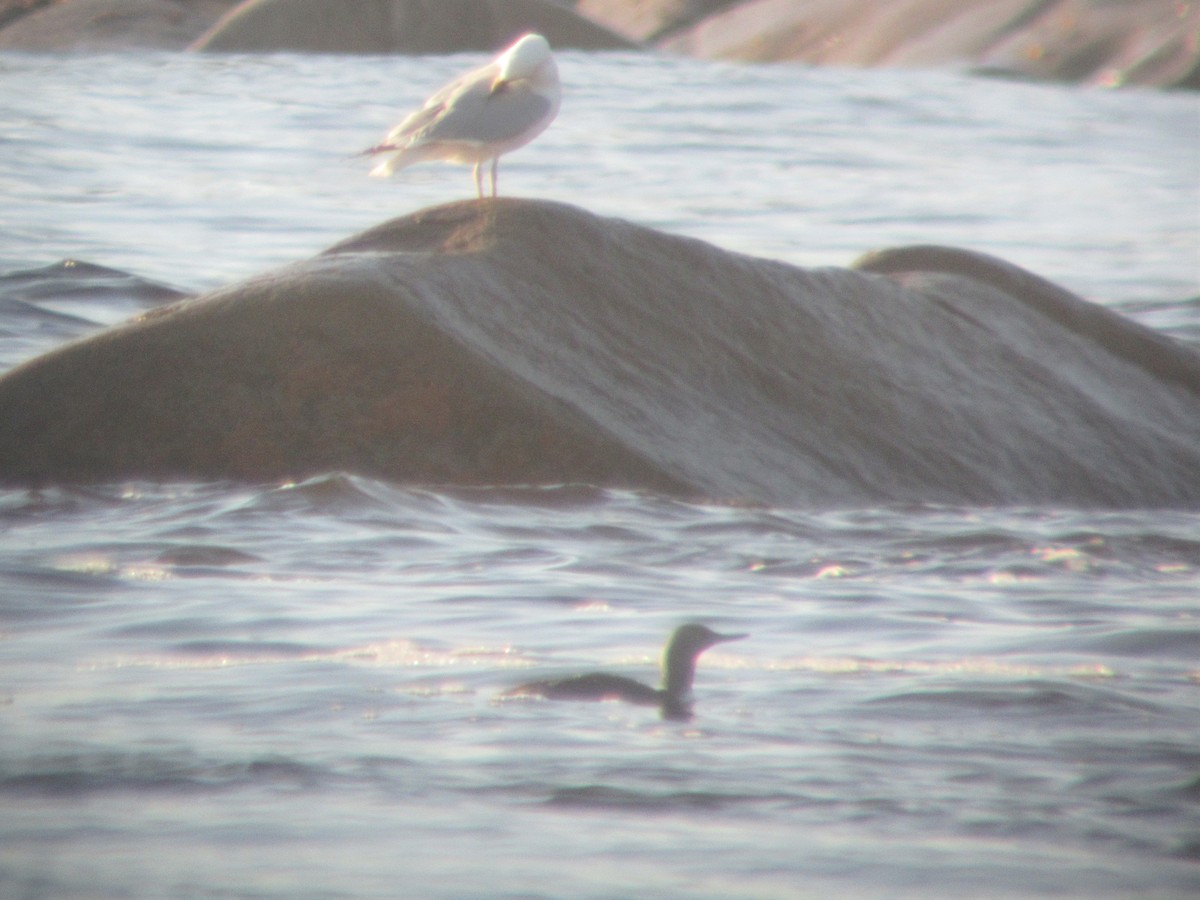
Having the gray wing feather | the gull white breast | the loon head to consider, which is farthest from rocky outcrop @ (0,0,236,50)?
the loon head

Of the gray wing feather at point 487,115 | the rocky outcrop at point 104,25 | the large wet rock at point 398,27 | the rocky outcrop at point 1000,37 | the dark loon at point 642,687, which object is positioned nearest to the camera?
the dark loon at point 642,687

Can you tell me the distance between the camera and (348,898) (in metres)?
3.38

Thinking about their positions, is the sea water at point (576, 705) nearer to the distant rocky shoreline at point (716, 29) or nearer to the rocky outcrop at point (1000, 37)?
the rocky outcrop at point (1000, 37)

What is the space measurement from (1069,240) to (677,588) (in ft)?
34.3

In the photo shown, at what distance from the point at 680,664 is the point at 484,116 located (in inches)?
150

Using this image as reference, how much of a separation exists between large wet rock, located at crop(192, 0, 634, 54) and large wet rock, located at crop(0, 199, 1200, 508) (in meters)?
23.9

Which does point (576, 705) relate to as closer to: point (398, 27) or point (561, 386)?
point (561, 386)

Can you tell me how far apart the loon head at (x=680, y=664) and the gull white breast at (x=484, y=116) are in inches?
138

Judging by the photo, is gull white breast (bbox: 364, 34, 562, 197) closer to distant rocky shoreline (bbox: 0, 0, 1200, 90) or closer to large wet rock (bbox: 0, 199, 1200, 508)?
large wet rock (bbox: 0, 199, 1200, 508)

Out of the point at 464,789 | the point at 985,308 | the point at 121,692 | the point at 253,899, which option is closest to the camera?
the point at 253,899

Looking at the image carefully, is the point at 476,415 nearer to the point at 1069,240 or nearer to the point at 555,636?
the point at 555,636

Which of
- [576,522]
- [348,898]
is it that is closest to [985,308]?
[576,522]

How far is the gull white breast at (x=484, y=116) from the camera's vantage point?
25.7 ft

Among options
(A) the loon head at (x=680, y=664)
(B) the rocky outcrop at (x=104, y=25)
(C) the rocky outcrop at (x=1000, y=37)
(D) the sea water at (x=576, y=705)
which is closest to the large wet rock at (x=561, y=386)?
(D) the sea water at (x=576, y=705)
